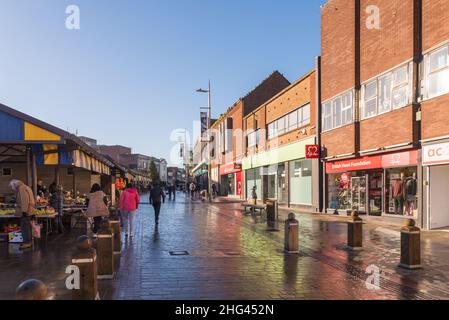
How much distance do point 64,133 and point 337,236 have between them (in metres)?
8.74

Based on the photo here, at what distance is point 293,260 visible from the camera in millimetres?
9414

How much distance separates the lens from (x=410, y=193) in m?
16.3

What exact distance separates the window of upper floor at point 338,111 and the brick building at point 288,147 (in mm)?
1040

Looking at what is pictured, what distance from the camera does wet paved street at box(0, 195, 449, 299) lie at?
6.64 m

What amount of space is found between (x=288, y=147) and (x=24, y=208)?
20.4 meters

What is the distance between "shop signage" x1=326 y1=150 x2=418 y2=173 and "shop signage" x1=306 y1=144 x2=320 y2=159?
3.00 feet

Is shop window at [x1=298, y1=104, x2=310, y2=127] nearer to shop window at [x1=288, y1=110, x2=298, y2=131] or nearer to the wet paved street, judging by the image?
shop window at [x1=288, y1=110, x2=298, y2=131]

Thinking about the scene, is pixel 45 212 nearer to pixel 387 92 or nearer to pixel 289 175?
pixel 387 92

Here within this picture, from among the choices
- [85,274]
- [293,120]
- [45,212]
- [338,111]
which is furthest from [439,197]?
[293,120]

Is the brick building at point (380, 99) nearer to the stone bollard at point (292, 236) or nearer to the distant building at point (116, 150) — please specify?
the stone bollard at point (292, 236)

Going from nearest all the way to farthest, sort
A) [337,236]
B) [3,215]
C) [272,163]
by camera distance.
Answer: [3,215]
[337,236]
[272,163]

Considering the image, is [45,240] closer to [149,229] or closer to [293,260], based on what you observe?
[149,229]

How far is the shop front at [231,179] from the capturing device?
142 feet
